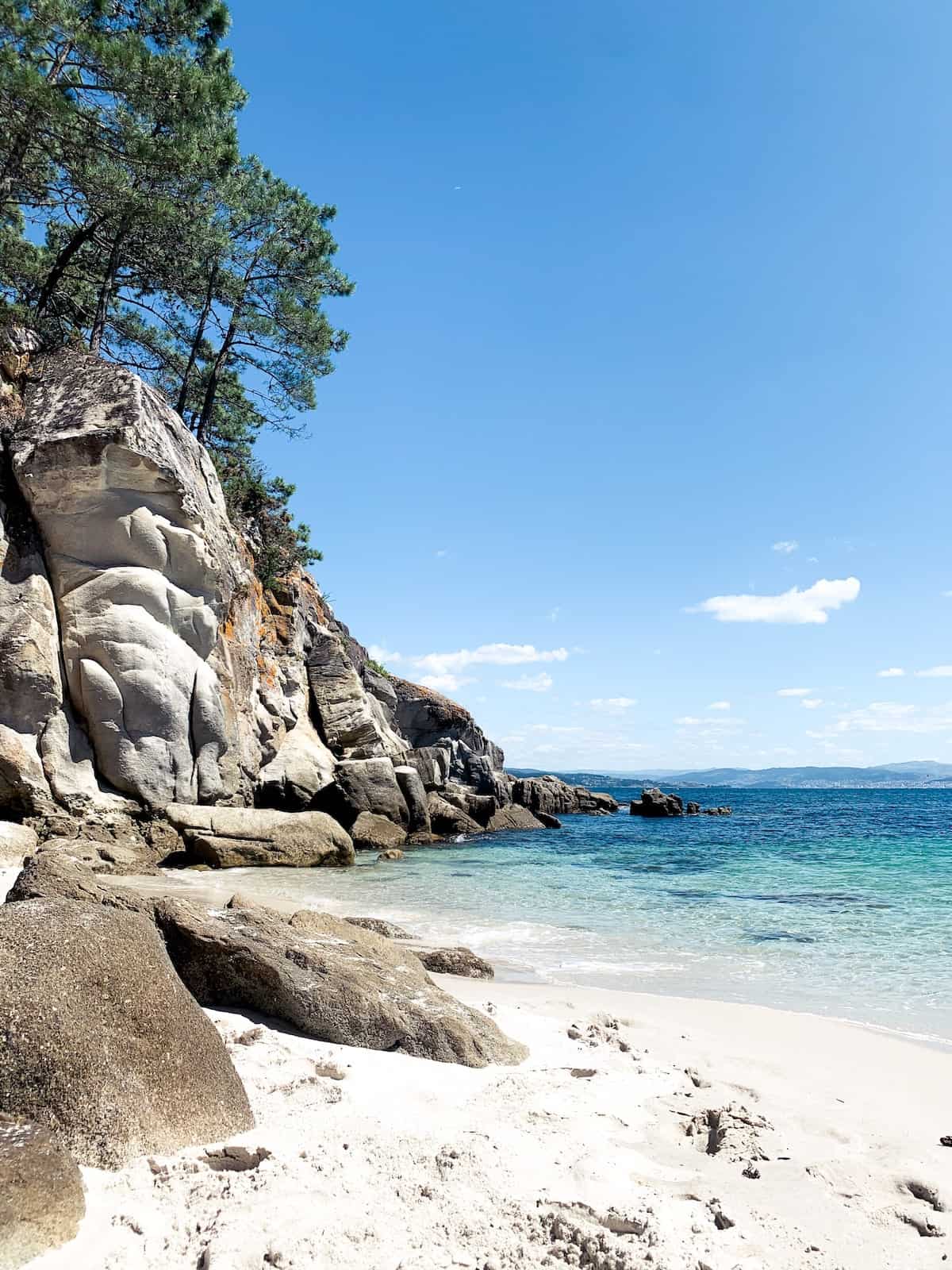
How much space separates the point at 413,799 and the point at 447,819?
3.58 metres

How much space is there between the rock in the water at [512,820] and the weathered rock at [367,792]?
9477 millimetres

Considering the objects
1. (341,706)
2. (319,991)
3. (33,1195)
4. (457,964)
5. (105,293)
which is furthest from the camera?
(341,706)

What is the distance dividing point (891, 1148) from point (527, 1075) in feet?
6.45

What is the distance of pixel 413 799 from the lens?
25.6 meters

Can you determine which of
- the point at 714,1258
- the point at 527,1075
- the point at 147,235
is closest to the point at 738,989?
the point at 527,1075

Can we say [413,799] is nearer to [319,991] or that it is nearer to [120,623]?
[120,623]

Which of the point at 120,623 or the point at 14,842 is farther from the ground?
the point at 120,623

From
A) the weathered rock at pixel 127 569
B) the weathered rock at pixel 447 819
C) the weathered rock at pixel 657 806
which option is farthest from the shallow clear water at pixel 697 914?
the weathered rock at pixel 657 806

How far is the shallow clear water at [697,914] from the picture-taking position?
25.7 feet

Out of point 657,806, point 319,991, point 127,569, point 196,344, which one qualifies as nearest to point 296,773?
point 127,569

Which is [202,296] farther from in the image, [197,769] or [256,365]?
[197,769]

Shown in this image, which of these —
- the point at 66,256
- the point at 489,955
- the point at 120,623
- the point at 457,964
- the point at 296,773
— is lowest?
the point at 489,955

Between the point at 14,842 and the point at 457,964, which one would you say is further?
the point at 14,842

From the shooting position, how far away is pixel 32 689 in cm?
1445
